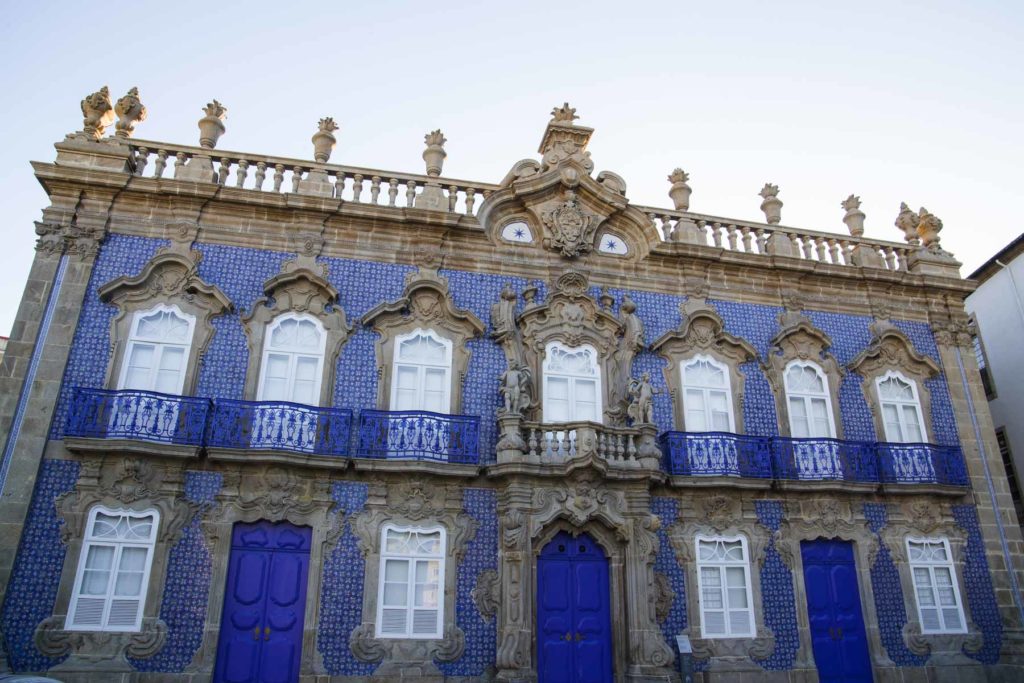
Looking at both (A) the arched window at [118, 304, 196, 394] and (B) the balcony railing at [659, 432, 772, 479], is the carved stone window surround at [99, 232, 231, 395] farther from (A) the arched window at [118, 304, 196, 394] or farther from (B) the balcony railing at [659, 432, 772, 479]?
(B) the balcony railing at [659, 432, 772, 479]

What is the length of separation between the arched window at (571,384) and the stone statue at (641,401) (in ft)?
1.95

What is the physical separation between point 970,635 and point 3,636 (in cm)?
1431

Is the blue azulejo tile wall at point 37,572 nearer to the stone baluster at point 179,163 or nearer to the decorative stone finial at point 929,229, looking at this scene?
the stone baluster at point 179,163

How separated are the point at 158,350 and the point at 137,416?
4.15 feet

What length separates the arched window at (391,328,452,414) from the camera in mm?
11695

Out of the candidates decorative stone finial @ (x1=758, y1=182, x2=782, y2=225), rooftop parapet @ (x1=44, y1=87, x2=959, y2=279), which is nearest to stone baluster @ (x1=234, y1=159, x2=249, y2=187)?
rooftop parapet @ (x1=44, y1=87, x2=959, y2=279)

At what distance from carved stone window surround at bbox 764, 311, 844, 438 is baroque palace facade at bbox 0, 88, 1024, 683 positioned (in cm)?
6

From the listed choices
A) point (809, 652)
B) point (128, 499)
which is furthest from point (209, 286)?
point (809, 652)

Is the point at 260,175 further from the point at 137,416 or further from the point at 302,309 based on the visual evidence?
the point at 137,416

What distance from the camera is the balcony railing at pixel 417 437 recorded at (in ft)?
35.9

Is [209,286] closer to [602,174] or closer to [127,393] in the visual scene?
[127,393]

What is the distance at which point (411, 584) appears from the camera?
34.9 ft

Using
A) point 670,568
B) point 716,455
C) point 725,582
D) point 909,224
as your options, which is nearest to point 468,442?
point 670,568

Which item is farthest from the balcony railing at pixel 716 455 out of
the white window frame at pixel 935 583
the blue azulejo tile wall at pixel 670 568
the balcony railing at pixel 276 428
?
the balcony railing at pixel 276 428
